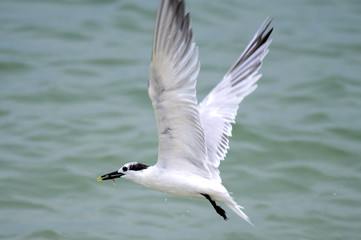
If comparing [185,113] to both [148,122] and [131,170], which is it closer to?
[131,170]

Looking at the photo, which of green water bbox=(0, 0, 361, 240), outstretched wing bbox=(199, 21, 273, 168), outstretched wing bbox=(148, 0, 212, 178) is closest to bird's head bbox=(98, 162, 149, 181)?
outstretched wing bbox=(148, 0, 212, 178)

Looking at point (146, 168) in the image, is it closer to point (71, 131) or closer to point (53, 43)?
point (71, 131)

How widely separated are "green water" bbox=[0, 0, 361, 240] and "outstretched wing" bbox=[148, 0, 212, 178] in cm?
181

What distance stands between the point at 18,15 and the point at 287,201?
6786 millimetres

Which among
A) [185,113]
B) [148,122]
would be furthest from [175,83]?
[148,122]

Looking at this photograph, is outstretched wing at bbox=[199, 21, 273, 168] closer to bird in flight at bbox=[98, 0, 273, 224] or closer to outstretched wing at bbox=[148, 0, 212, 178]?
bird in flight at bbox=[98, 0, 273, 224]

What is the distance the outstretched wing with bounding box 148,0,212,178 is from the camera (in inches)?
190

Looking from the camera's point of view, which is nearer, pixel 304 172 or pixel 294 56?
pixel 304 172

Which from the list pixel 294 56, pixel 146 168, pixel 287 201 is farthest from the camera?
pixel 294 56

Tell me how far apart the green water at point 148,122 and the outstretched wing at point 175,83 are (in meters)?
1.81

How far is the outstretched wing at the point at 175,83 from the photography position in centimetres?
484

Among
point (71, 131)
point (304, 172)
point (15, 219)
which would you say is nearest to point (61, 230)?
point (15, 219)

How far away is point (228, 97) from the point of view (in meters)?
6.92

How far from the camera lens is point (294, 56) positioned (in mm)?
10914
